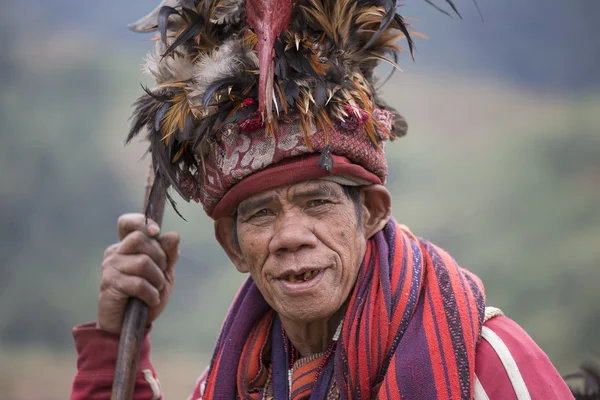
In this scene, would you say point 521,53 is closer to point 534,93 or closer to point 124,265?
point 534,93

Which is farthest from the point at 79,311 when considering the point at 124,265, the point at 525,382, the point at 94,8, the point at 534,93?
the point at 525,382

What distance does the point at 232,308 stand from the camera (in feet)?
9.48

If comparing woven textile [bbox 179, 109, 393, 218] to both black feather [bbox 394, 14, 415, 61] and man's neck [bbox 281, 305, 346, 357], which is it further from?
man's neck [bbox 281, 305, 346, 357]

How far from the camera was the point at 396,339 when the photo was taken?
2.26 meters

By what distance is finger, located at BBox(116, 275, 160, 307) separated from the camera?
9.81ft

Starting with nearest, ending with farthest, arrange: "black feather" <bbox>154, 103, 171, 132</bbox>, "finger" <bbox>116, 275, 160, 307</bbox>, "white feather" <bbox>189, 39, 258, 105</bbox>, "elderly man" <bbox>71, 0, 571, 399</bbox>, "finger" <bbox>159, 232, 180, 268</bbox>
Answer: "elderly man" <bbox>71, 0, 571, 399</bbox>
"white feather" <bbox>189, 39, 258, 105</bbox>
"black feather" <bbox>154, 103, 171, 132</bbox>
"finger" <bbox>116, 275, 160, 307</bbox>
"finger" <bbox>159, 232, 180, 268</bbox>

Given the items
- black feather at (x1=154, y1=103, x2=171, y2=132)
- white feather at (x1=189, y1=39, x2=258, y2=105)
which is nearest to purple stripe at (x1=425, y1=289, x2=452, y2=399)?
white feather at (x1=189, y1=39, x2=258, y2=105)

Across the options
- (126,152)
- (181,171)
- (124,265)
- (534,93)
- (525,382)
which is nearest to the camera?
(525,382)

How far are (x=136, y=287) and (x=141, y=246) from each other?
0.17 m

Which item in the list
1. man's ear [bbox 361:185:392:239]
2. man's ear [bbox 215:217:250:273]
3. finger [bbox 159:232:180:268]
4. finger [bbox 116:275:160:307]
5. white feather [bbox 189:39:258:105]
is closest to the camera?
white feather [bbox 189:39:258:105]

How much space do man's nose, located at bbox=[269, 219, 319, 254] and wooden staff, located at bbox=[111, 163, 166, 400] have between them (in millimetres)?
727

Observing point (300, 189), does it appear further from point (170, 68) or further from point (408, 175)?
point (408, 175)

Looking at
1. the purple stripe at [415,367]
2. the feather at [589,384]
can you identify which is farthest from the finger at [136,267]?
the feather at [589,384]

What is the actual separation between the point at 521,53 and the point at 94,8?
13.2ft
